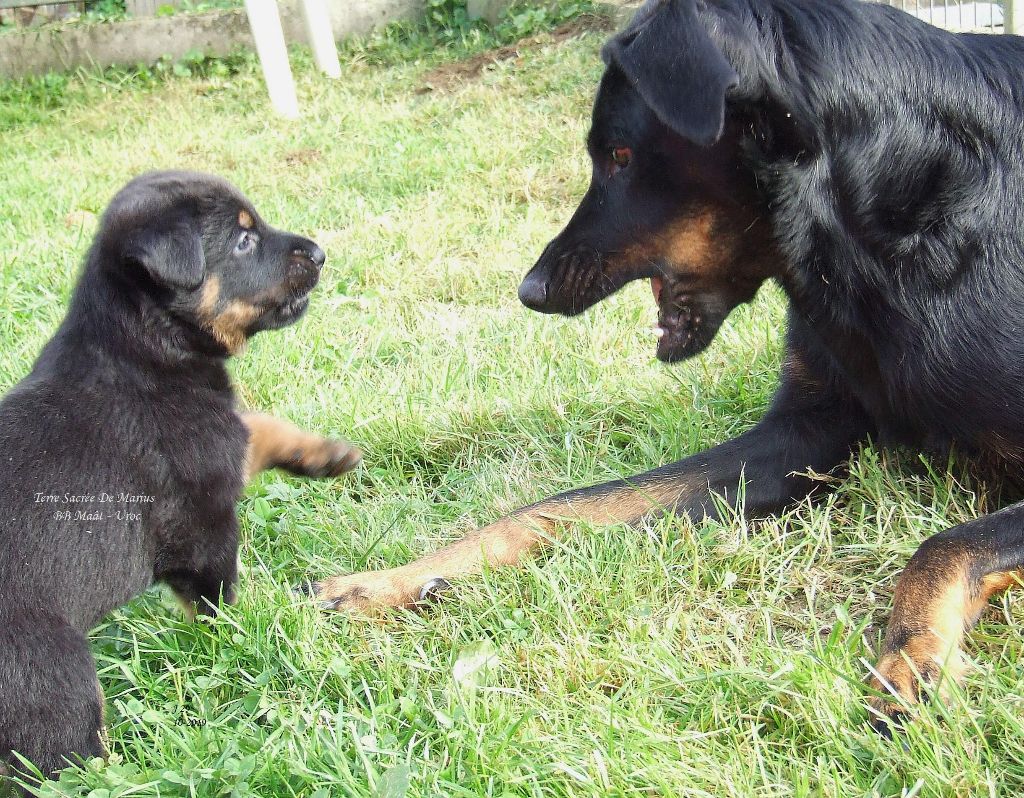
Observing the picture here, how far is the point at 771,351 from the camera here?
373 centimetres

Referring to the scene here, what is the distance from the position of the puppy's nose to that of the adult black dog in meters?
0.83

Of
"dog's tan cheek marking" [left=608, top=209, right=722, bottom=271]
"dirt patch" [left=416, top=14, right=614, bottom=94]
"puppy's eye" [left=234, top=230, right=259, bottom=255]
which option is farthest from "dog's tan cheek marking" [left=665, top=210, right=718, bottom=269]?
"dirt patch" [left=416, top=14, right=614, bottom=94]

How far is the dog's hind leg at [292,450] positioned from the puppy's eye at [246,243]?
46cm

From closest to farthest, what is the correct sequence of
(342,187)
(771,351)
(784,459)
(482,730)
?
(482,730), (784,459), (771,351), (342,187)

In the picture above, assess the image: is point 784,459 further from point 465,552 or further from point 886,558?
point 465,552

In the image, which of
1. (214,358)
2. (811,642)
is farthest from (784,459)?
(214,358)

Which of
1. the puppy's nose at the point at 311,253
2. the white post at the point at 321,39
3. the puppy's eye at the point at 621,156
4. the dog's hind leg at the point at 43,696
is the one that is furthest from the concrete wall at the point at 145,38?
the dog's hind leg at the point at 43,696

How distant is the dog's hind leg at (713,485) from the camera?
280 centimetres

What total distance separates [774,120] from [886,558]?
1.12 m

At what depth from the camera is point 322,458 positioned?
3.04 m

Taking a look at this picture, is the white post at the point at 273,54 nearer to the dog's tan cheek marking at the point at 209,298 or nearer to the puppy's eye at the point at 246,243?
the puppy's eye at the point at 246,243

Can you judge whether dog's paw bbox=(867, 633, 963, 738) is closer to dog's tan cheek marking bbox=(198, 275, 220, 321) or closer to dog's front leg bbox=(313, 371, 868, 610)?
dog's front leg bbox=(313, 371, 868, 610)

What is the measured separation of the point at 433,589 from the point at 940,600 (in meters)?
1.23

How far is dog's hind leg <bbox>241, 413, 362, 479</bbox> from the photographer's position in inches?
115
